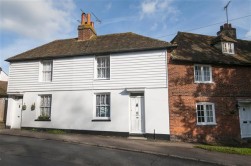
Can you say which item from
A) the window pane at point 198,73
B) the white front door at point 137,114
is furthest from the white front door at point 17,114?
the window pane at point 198,73

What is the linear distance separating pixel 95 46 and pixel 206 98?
28.8ft

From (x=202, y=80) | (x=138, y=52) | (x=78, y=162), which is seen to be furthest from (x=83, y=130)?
(x=202, y=80)

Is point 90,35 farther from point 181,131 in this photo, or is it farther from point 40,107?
point 181,131

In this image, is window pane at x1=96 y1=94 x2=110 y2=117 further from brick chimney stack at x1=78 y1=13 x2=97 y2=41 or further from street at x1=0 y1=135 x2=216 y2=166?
brick chimney stack at x1=78 y1=13 x2=97 y2=41

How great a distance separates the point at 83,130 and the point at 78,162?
24.8ft

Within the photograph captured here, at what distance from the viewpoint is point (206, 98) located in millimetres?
15633

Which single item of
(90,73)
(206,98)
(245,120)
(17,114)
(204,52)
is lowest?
(245,120)

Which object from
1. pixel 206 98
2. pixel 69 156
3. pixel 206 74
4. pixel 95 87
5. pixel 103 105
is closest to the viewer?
pixel 69 156

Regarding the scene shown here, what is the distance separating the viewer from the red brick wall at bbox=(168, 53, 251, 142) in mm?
14922

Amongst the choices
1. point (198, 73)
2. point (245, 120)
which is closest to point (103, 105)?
point (198, 73)

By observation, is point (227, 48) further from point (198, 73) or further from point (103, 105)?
point (103, 105)

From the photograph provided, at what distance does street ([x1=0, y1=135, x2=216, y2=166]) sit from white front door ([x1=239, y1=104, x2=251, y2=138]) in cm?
870

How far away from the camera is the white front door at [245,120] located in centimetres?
1627

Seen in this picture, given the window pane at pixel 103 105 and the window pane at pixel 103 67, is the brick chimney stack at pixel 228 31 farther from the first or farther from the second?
the window pane at pixel 103 105
